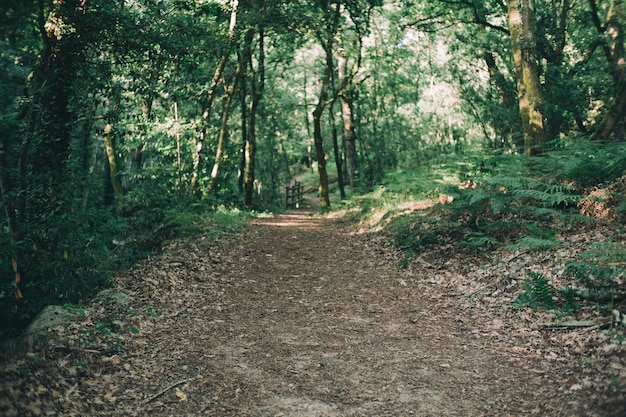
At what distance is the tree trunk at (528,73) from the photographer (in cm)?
978

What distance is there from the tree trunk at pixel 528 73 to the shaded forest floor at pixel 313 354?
3.96 meters

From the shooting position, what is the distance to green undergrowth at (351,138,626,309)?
17.4ft

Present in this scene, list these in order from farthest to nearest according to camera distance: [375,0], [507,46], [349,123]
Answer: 1. [349,123]
2. [375,0]
3. [507,46]

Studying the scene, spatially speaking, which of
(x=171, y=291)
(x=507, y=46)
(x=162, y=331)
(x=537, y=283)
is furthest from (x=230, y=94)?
(x=537, y=283)

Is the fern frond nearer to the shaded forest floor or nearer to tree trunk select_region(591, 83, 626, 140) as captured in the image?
the shaded forest floor

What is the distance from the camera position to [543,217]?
8211 millimetres

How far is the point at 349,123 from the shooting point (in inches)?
824

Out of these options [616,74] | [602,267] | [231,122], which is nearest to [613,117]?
[616,74]

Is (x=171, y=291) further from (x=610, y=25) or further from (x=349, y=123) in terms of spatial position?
(x=349, y=123)

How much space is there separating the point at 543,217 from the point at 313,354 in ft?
18.1

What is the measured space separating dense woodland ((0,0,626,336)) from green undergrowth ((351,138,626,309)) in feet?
0.16

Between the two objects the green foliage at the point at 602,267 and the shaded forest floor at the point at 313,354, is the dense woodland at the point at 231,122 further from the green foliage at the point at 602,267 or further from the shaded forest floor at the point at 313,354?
the shaded forest floor at the point at 313,354

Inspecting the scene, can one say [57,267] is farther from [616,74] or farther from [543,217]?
[616,74]

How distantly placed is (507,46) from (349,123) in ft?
25.8
